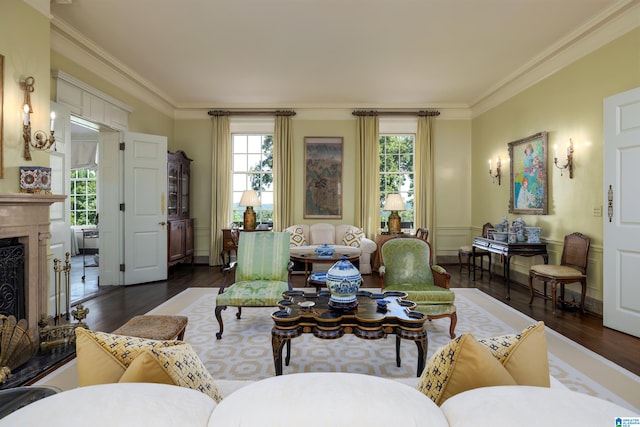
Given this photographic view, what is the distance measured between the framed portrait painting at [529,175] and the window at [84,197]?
9.91 m

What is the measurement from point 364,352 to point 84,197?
938 cm

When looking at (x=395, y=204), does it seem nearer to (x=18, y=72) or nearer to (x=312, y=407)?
(x=18, y=72)

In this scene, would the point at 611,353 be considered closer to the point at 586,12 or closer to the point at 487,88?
the point at 586,12

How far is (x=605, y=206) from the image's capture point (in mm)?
3523

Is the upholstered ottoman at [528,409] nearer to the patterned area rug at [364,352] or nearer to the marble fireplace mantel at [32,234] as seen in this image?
the patterned area rug at [364,352]

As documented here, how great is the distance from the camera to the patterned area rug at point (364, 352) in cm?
242

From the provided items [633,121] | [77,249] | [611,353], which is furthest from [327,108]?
[77,249]

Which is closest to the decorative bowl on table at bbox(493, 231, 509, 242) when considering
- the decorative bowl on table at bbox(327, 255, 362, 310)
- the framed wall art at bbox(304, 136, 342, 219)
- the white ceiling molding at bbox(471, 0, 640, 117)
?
the white ceiling molding at bbox(471, 0, 640, 117)

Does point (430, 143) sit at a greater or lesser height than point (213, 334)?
greater

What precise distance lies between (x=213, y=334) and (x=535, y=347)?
2971mm

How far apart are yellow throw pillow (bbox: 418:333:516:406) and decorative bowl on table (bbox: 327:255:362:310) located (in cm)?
145

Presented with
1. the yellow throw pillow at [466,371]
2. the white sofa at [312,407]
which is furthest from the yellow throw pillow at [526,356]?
the white sofa at [312,407]

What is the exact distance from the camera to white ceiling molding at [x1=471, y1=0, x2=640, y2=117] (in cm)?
358

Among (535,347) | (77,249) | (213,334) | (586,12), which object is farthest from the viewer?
(77,249)
